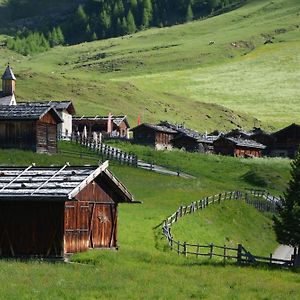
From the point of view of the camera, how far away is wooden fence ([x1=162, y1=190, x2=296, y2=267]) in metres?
35.5

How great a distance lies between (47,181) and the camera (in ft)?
109

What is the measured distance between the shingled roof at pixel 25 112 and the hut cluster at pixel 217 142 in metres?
34.1

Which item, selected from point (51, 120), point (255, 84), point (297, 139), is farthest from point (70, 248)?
point (255, 84)

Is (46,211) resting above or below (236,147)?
below

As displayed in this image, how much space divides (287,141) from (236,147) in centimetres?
780

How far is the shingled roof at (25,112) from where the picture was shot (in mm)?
69750

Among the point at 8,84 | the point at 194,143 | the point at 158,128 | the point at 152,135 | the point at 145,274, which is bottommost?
the point at 145,274

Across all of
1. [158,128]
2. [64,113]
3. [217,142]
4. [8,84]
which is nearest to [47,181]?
[64,113]

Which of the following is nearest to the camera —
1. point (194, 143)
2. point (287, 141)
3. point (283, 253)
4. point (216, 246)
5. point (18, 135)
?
point (216, 246)

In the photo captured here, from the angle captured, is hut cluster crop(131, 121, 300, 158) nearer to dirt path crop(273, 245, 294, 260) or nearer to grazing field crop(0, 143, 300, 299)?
grazing field crop(0, 143, 300, 299)

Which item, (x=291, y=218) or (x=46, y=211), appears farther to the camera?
(x=291, y=218)

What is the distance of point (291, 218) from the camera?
127ft

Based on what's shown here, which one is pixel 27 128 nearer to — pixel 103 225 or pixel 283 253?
pixel 283 253

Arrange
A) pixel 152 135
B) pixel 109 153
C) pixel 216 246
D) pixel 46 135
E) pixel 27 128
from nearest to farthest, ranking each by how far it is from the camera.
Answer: pixel 216 246, pixel 27 128, pixel 46 135, pixel 109 153, pixel 152 135
